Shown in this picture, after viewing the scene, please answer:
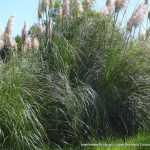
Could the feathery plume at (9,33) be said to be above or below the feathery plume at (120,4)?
below

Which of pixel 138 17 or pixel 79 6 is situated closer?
pixel 138 17

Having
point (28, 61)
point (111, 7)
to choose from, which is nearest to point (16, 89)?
point (28, 61)

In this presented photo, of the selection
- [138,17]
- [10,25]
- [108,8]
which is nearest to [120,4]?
[108,8]

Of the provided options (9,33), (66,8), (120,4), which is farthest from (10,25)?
(120,4)

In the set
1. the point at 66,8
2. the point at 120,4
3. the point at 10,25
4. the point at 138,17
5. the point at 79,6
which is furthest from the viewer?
the point at 79,6

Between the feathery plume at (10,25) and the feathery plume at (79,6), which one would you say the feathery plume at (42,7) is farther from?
the feathery plume at (10,25)

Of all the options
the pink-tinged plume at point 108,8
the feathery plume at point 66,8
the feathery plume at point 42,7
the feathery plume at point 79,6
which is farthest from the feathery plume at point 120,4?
the feathery plume at point 42,7

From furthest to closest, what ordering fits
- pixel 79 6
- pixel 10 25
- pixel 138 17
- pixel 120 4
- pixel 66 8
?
pixel 79 6 → pixel 66 8 → pixel 120 4 → pixel 138 17 → pixel 10 25

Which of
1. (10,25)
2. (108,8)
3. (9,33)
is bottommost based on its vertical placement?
(9,33)

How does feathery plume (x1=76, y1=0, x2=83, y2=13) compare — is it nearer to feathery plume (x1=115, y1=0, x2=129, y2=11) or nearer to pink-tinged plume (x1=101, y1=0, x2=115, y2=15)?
pink-tinged plume (x1=101, y1=0, x2=115, y2=15)

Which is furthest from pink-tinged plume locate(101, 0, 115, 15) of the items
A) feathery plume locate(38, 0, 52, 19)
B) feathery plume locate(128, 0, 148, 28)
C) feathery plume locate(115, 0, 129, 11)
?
feathery plume locate(38, 0, 52, 19)

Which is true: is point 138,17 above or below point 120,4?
below

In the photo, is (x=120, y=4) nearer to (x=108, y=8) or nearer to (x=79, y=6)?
(x=108, y=8)

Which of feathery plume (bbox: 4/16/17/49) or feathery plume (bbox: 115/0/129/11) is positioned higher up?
feathery plume (bbox: 115/0/129/11)
